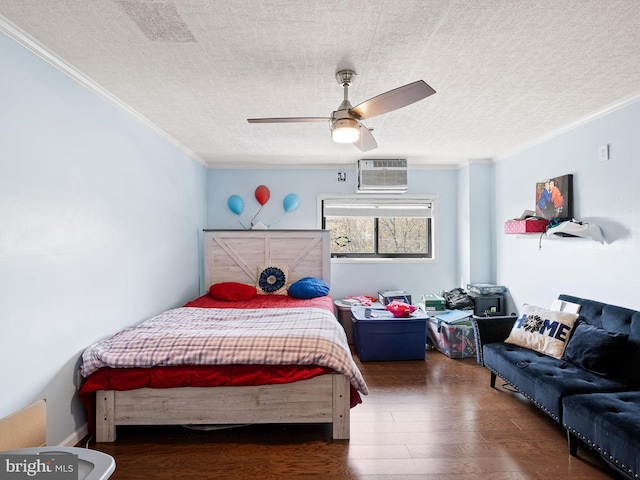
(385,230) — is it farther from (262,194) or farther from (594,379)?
(594,379)

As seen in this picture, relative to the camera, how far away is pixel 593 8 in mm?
1706

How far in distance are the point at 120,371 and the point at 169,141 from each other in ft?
7.76

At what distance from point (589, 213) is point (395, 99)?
7.18ft

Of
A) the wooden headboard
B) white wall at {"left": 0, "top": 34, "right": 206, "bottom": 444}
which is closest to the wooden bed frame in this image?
white wall at {"left": 0, "top": 34, "right": 206, "bottom": 444}

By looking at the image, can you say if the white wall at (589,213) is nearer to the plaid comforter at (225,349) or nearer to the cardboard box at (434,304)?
the cardboard box at (434,304)

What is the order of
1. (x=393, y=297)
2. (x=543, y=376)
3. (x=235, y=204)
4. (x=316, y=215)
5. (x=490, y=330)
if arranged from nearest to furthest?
(x=543, y=376) < (x=490, y=330) < (x=393, y=297) < (x=235, y=204) < (x=316, y=215)

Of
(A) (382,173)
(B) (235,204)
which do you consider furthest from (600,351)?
(B) (235,204)

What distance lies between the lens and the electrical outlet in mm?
2980

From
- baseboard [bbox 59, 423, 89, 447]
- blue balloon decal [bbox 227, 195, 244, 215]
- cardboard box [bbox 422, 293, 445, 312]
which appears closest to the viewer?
baseboard [bbox 59, 423, 89, 447]

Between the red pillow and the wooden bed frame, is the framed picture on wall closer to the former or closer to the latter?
the wooden bed frame

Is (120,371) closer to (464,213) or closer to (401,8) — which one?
(401,8)

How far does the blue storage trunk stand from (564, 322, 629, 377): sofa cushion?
1612 millimetres

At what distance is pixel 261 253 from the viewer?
4.82 m

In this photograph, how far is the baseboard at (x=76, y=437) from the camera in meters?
2.35
